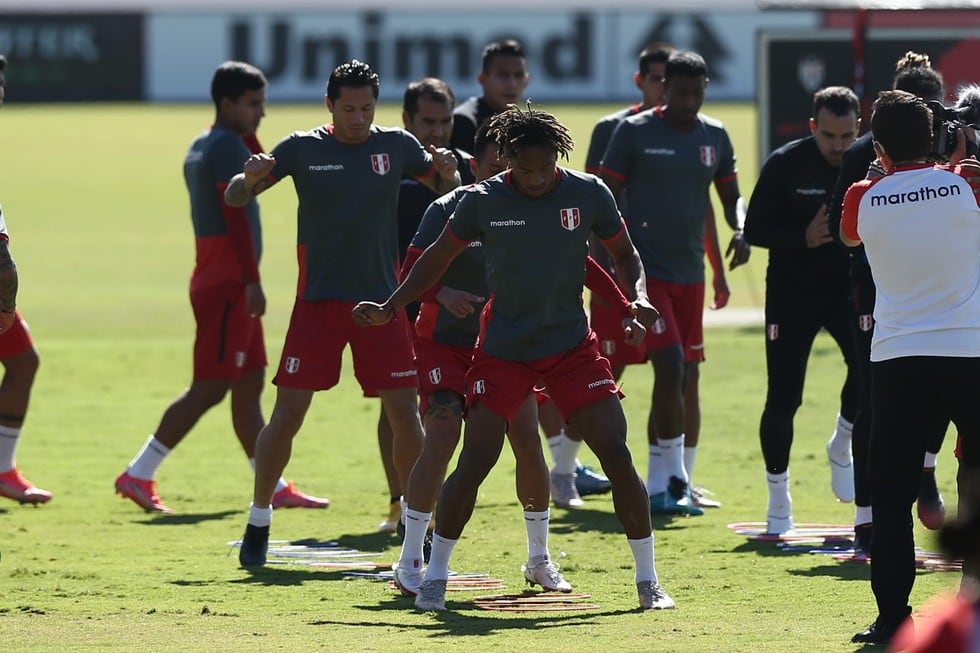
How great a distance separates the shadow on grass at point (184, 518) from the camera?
10.7 meters

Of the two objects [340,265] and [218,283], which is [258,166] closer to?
[340,265]

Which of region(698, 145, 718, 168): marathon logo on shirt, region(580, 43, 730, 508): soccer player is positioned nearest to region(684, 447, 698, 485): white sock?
region(580, 43, 730, 508): soccer player

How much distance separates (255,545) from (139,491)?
2016 millimetres

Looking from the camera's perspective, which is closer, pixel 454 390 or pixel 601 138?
pixel 454 390

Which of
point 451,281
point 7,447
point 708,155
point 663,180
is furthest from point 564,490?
point 7,447

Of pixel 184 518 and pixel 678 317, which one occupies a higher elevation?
pixel 678 317

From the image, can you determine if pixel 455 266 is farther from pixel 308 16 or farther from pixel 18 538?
pixel 308 16

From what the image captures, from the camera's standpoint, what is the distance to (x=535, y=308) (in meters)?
7.68

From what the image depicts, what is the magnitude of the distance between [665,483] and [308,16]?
159 feet

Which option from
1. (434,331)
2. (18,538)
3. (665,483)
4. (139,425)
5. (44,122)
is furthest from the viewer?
(44,122)

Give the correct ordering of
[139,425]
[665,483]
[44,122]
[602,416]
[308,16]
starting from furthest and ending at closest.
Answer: [308,16], [44,122], [139,425], [665,483], [602,416]

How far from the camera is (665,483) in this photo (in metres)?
10.8

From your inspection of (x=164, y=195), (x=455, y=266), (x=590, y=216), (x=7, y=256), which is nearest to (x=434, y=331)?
(x=455, y=266)

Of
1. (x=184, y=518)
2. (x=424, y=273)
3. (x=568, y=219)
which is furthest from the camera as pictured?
(x=184, y=518)
